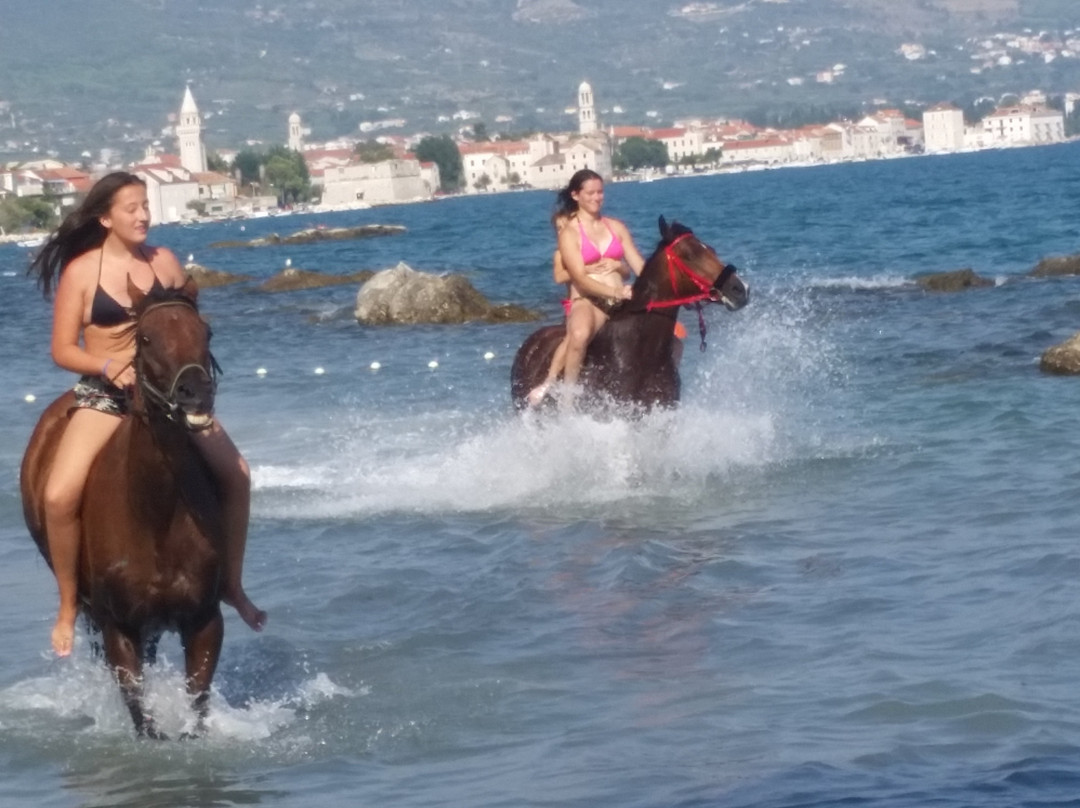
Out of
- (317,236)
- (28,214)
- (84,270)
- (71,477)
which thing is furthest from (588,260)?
(28,214)

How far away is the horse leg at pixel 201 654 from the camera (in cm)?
773

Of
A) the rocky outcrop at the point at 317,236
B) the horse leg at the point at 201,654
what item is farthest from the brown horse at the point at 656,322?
the rocky outcrop at the point at 317,236

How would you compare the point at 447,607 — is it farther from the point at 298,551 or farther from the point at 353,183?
the point at 353,183

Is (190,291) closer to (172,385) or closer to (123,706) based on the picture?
(172,385)

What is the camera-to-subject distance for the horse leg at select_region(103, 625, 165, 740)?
302 inches

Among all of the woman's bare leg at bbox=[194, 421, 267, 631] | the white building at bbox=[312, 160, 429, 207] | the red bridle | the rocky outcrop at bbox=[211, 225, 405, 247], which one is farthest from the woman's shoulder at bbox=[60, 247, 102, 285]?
the white building at bbox=[312, 160, 429, 207]

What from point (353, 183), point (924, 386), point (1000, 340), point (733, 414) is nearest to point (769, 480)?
point (733, 414)

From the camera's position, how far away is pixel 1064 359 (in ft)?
59.0

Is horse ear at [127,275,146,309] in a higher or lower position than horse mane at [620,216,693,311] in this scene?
higher

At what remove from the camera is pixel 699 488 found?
1330 cm

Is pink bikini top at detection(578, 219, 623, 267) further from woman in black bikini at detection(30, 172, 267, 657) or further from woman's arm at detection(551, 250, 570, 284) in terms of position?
woman in black bikini at detection(30, 172, 267, 657)

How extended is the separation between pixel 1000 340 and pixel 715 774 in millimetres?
15453

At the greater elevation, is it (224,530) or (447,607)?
(224,530)

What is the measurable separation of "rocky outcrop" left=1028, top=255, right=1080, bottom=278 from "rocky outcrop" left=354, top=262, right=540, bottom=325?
8577 millimetres
